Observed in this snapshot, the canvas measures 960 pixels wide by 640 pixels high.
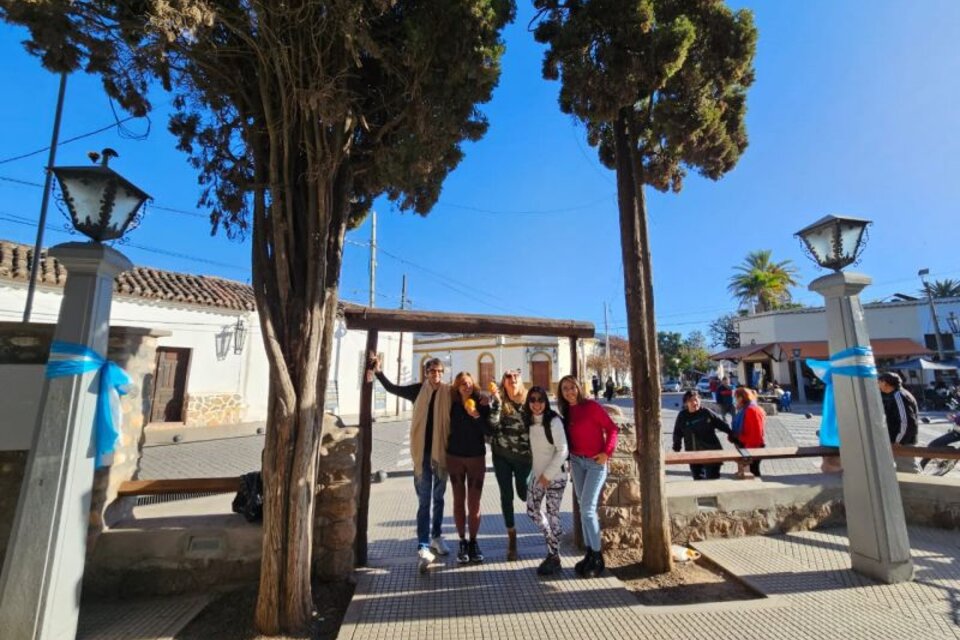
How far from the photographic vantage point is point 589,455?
12.7ft

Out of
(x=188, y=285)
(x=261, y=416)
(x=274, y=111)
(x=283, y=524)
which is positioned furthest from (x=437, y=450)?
(x=188, y=285)

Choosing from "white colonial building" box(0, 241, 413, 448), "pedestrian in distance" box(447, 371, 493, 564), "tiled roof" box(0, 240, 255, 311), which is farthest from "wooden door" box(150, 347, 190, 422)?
"pedestrian in distance" box(447, 371, 493, 564)

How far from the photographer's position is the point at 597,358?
37.1m

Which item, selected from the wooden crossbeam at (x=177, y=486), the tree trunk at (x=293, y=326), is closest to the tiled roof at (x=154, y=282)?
the wooden crossbeam at (x=177, y=486)

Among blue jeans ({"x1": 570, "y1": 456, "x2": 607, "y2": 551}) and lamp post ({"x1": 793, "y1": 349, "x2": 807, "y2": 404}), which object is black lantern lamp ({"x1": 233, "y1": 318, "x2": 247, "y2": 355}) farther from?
lamp post ({"x1": 793, "y1": 349, "x2": 807, "y2": 404})

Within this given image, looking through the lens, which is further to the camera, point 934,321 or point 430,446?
point 934,321

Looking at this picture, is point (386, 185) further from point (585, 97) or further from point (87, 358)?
point (87, 358)

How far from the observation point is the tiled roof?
11.0m

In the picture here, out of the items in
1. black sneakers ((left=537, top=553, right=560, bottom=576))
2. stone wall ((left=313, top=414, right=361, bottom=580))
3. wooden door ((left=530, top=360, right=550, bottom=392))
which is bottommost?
black sneakers ((left=537, top=553, right=560, bottom=576))

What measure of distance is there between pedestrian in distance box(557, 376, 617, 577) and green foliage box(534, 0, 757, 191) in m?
2.41

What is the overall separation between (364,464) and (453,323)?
1.59 meters

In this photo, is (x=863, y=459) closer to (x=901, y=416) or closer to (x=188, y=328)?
(x=901, y=416)

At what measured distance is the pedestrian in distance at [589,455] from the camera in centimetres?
378

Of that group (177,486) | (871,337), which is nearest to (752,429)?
(177,486)
